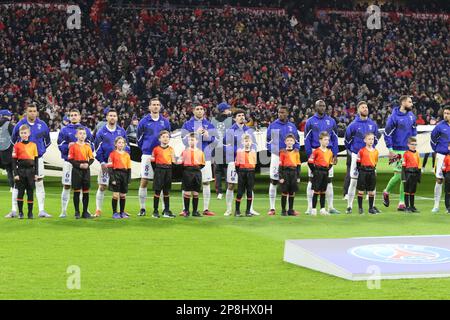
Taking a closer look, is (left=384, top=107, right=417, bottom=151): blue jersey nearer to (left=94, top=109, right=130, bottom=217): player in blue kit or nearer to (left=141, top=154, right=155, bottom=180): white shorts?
(left=141, top=154, right=155, bottom=180): white shorts

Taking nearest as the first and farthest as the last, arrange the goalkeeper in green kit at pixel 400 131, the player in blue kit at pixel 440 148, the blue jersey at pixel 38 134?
the blue jersey at pixel 38 134 < the player in blue kit at pixel 440 148 < the goalkeeper in green kit at pixel 400 131

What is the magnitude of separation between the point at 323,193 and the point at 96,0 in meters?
22.1

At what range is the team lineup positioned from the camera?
12305 millimetres

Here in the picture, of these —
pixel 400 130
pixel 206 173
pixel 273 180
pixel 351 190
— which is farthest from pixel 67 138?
pixel 400 130

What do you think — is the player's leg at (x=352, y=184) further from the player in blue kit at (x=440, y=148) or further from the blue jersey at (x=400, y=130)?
the player in blue kit at (x=440, y=148)

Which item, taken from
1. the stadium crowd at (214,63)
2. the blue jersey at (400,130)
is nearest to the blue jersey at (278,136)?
the blue jersey at (400,130)

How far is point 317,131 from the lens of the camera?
13.5 metres

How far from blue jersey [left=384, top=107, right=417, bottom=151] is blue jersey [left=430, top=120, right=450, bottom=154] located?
57 cm

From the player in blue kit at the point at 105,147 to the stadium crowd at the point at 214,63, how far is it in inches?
504

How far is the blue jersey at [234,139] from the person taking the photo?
1332cm

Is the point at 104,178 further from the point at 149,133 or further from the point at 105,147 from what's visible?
the point at 149,133

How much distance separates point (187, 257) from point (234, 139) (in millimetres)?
4787

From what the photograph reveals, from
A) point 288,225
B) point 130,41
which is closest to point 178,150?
point 288,225

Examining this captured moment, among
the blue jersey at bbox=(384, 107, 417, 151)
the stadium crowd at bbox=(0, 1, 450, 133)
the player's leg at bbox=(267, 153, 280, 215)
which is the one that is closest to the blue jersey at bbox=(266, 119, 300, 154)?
the player's leg at bbox=(267, 153, 280, 215)
